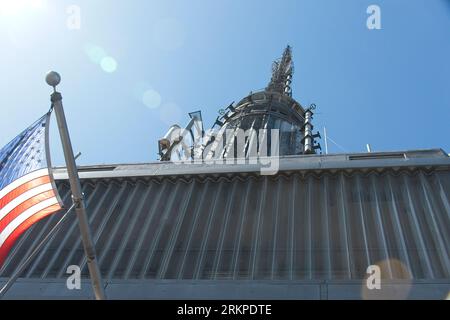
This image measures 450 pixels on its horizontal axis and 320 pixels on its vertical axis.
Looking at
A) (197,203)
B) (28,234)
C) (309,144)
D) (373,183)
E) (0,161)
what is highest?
(309,144)

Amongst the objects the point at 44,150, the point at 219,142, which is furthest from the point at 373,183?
the point at 219,142

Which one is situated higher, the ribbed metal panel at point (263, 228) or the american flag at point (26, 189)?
the ribbed metal panel at point (263, 228)

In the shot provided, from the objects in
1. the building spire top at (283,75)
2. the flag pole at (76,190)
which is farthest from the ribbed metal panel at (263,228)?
the building spire top at (283,75)

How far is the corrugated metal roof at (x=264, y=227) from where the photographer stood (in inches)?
412

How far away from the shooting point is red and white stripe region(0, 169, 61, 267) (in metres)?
8.55

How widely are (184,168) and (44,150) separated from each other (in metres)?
6.30

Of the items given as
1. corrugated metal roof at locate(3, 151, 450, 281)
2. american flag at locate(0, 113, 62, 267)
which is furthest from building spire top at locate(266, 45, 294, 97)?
american flag at locate(0, 113, 62, 267)

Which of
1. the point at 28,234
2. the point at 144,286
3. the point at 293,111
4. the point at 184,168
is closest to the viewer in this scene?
the point at 144,286

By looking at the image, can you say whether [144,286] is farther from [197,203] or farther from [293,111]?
[293,111]

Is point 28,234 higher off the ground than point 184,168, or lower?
lower

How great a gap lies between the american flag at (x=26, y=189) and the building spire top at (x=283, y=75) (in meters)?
35.5

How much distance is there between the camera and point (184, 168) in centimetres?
1462

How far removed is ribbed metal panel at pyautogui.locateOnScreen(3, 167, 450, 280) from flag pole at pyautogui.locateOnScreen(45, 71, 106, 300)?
3330 mm

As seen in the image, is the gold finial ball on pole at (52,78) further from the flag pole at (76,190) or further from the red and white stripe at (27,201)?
the red and white stripe at (27,201)
